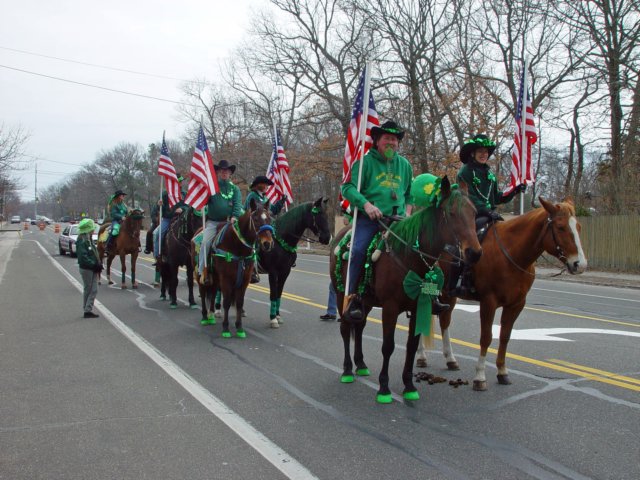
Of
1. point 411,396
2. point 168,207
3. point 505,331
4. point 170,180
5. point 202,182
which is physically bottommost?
point 411,396

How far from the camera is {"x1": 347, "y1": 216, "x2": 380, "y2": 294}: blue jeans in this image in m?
6.14

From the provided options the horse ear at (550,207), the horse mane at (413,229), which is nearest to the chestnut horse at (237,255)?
the horse mane at (413,229)

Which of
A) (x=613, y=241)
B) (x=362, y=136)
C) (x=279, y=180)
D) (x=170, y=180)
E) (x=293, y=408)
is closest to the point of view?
(x=293, y=408)

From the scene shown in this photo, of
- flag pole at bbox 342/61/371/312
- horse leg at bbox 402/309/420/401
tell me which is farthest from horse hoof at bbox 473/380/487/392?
flag pole at bbox 342/61/371/312

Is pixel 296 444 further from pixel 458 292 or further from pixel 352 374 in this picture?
pixel 458 292

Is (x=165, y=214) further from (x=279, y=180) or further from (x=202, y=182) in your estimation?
(x=202, y=182)

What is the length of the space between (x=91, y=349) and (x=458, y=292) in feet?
17.3

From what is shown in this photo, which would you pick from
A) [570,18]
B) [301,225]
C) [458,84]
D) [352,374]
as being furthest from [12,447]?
[458,84]

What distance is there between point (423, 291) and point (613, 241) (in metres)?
20.0

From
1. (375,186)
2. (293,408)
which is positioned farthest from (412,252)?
(293,408)

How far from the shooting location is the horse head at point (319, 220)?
10.1 m

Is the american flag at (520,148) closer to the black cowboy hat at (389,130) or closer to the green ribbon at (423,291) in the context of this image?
the black cowboy hat at (389,130)

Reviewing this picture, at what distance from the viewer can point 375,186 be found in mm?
6195

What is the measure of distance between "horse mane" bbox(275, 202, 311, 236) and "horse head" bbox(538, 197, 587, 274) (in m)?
5.08
